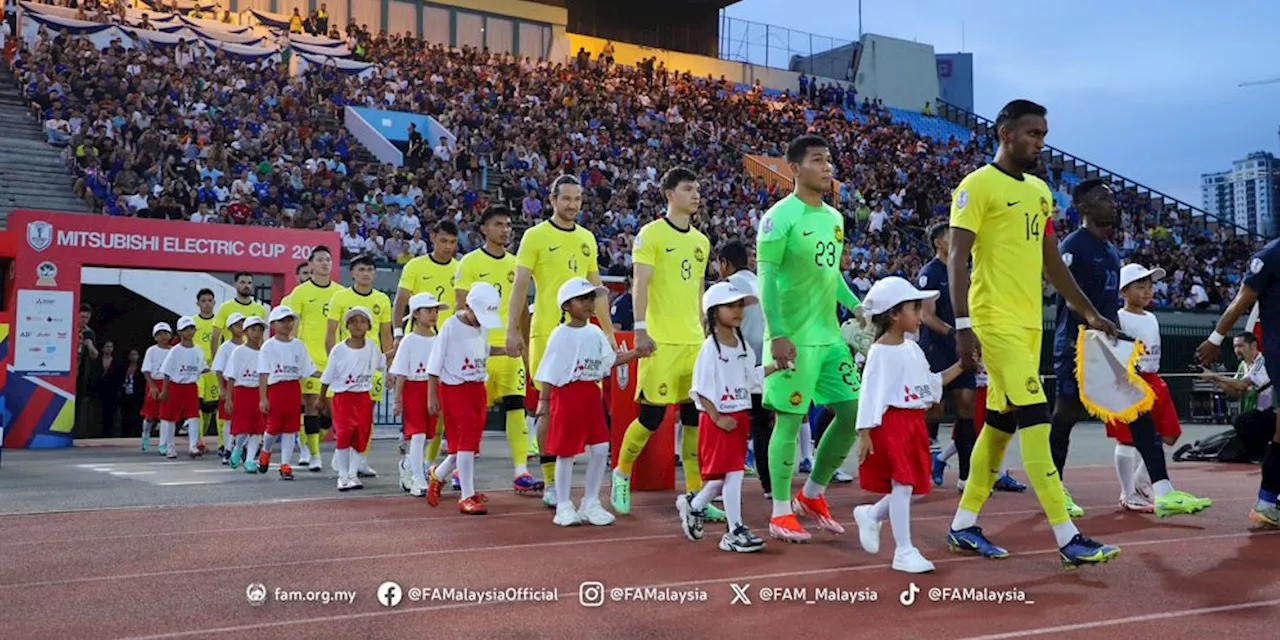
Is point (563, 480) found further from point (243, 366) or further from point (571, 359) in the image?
point (243, 366)

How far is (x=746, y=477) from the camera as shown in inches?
398

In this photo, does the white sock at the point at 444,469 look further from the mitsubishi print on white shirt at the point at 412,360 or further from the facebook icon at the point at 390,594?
the facebook icon at the point at 390,594

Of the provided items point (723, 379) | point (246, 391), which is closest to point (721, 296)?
point (723, 379)

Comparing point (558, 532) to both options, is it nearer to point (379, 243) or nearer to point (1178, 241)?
point (379, 243)

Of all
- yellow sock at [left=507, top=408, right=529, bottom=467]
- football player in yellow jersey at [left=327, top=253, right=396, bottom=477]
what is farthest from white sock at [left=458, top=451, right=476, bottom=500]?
football player in yellow jersey at [left=327, top=253, right=396, bottom=477]

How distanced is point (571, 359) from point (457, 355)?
109 cm

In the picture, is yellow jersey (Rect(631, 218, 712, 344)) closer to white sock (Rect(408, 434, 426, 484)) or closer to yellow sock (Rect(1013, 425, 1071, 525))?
white sock (Rect(408, 434, 426, 484))

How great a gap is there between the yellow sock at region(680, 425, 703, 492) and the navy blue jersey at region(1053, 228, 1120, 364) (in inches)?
98.3

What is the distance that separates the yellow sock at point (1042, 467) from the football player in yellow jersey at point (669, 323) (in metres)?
2.30

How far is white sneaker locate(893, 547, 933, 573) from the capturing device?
5.21 meters

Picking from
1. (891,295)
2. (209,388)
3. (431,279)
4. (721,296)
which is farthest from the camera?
(209,388)

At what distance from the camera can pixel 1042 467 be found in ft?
17.6

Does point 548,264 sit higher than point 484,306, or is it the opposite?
point 548,264

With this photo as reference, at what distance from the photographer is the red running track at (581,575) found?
168 inches
